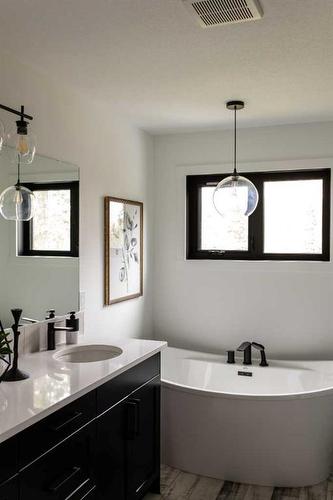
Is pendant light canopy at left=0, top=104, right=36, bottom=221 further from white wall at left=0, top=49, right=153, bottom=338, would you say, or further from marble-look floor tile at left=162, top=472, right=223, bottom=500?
marble-look floor tile at left=162, top=472, right=223, bottom=500

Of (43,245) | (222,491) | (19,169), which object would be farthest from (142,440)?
(19,169)

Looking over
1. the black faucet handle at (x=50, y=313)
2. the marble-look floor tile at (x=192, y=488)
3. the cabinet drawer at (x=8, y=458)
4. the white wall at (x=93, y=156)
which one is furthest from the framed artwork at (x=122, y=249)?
the cabinet drawer at (x=8, y=458)

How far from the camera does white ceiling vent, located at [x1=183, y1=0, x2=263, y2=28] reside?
6.03ft

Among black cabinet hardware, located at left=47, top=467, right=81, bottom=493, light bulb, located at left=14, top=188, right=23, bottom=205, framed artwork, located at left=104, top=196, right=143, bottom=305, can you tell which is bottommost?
black cabinet hardware, located at left=47, top=467, right=81, bottom=493

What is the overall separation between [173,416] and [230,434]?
383 mm

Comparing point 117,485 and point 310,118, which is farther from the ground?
point 310,118

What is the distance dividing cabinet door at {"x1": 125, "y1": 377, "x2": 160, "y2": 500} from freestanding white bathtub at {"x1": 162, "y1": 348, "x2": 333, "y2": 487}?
310mm

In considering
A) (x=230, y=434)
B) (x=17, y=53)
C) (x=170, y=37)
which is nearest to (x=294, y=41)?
(x=170, y=37)

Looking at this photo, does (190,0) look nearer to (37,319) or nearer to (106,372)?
(106,372)

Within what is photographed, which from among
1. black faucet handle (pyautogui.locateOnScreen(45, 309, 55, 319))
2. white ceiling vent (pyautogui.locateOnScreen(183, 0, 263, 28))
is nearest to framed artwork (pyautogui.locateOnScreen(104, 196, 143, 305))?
black faucet handle (pyautogui.locateOnScreen(45, 309, 55, 319))

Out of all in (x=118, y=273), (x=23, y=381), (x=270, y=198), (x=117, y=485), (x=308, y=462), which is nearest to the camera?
(x=23, y=381)

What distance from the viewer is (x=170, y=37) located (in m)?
2.21

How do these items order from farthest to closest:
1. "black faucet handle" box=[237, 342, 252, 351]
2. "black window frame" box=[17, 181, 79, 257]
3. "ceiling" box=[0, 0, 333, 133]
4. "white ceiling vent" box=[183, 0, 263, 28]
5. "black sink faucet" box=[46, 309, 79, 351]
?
"black faucet handle" box=[237, 342, 252, 351], "black sink faucet" box=[46, 309, 79, 351], "black window frame" box=[17, 181, 79, 257], "ceiling" box=[0, 0, 333, 133], "white ceiling vent" box=[183, 0, 263, 28]

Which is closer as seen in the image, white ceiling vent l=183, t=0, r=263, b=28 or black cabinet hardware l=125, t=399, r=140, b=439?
white ceiling vent l=183, t=0, r=263, b=28
